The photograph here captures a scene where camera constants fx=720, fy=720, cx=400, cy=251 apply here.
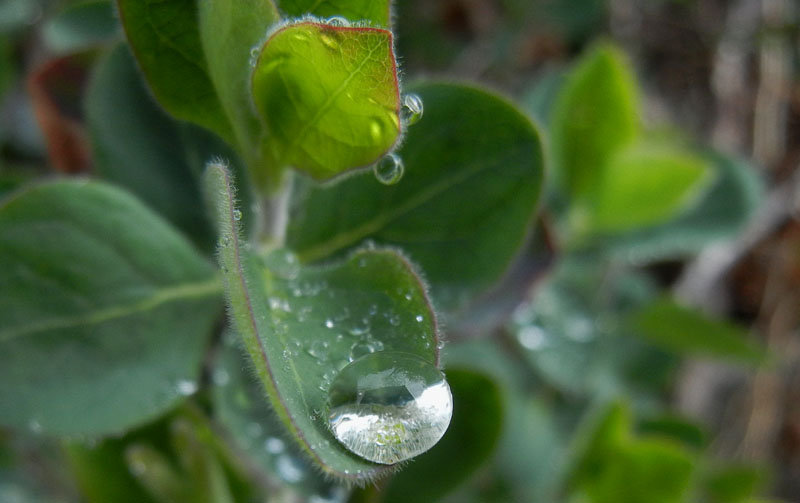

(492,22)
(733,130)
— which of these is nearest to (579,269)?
(492,22)

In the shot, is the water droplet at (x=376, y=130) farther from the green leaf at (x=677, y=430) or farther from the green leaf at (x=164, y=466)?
the green leaf at (x=677, y=430)

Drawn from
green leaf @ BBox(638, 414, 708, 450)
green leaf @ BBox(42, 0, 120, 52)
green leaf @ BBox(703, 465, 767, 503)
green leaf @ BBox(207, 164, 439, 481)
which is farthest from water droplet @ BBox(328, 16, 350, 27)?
green leaf @ BBox(703, 465, 767, 503)

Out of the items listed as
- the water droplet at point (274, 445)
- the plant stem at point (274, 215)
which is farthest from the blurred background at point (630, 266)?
the plant stem at point (274, 215)

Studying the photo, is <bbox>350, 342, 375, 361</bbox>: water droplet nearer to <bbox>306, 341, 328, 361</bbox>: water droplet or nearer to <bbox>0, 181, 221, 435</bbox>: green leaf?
<bbox>306, 341, 328, 361</bbox>: water droplet

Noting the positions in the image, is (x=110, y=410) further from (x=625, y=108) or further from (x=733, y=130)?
(x=733, y=130)

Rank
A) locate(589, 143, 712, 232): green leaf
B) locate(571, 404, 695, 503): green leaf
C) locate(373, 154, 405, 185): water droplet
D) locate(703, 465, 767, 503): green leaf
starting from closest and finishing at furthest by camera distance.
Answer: locate(373, 154, 405, 185): water droplet
locate(571, 404, 695, 503): green leaf
locate(589, 143, 712, 232): green leaf
locate(703, 465, 767, 503): green leaf

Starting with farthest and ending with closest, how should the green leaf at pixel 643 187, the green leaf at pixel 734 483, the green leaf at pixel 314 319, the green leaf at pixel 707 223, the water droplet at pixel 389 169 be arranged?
the green leaf at pixel 734 483, the green leaf at pixel 707 223, the green leaf at pixel 643 187, the water droplet at pixel 389 169, the green leaf at pixel 314 319

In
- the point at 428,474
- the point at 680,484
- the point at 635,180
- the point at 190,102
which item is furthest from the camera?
the point at 635,180
